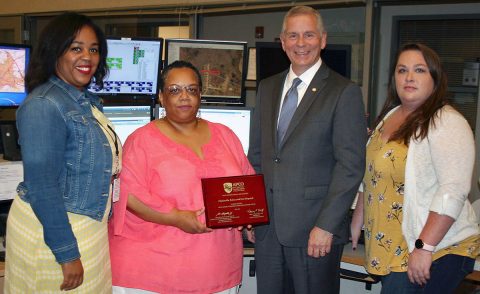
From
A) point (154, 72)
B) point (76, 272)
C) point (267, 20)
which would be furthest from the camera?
point (267, 20)

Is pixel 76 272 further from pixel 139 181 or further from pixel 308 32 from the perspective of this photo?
pixel 308 32

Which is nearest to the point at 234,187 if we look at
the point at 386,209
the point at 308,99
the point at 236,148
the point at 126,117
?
the point at 236,148

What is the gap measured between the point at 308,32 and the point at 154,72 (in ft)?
3.59

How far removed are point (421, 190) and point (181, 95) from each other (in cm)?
92

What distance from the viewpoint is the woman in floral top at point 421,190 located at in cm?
179

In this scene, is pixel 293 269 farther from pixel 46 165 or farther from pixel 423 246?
pixel 46 165

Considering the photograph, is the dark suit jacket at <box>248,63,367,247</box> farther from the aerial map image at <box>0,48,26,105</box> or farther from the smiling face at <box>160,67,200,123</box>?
the aerial map image at <box>0,48,26,105</box>

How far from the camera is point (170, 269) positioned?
1878 mm

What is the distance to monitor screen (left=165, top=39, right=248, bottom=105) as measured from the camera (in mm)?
2896

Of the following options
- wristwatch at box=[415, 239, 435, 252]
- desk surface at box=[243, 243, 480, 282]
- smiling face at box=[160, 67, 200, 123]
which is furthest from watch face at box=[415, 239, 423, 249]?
smiling face at box=[160, 67, 200, 123]

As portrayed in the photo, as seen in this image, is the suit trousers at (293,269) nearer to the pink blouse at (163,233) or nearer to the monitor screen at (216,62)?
the pink blouse at (163,233)

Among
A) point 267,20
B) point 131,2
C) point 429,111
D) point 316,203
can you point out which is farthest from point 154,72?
point 131,2

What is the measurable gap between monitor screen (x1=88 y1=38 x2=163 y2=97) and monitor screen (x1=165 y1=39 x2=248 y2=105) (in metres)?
0.10

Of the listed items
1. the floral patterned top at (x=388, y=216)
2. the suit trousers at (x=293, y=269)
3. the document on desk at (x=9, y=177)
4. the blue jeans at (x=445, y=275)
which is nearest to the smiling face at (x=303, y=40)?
the floral patterned top at (x=388, y=216)
